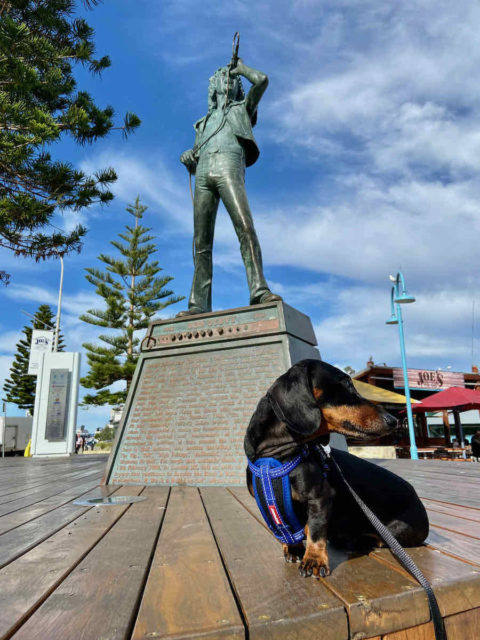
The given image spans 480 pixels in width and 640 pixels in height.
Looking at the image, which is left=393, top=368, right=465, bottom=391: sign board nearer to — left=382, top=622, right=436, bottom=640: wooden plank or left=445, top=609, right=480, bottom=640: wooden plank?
left=445, top=609, right=480, bottom=640: wooden plank

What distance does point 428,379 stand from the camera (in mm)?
19797

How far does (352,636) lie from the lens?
1.01 m

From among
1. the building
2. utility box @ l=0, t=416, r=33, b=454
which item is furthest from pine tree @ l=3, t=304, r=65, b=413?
the building

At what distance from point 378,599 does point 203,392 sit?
3202mm

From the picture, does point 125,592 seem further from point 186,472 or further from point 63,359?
point 63,359

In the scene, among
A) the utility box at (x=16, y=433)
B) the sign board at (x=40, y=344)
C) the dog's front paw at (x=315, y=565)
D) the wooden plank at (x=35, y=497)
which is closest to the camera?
the dog's front paw at (x=315, y=565)

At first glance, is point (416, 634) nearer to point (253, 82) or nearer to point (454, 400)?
point (253, 82)

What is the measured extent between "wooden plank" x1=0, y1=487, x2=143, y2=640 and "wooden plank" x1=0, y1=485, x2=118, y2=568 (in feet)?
0.15

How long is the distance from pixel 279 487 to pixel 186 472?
262 cm

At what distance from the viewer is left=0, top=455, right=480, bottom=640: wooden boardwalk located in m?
0.98

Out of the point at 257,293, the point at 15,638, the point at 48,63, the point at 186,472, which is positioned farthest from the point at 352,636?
the point at 48,63

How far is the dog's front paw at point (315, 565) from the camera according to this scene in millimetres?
1263

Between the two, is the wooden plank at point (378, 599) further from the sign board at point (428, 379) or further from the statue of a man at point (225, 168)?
the sign board at point (428, 379)

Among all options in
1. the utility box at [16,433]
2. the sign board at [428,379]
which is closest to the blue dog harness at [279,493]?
the sign board at [428,379]
